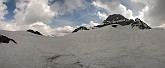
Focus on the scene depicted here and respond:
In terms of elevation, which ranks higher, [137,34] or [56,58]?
[137,34]

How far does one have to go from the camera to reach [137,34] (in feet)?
191

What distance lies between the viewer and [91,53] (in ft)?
142

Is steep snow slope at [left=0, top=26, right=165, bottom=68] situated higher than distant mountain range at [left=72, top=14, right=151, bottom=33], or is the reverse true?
distant mountain range at [left=72, top=14, right=151, bottom=33]

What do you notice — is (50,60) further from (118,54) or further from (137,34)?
(137,34)

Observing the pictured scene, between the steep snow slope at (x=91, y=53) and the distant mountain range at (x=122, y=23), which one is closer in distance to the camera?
the steep snow slope at (x=91, y=53)

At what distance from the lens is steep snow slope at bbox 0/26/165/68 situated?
36.5m

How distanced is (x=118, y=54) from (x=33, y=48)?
604 inches

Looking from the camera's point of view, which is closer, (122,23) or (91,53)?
(91,53)

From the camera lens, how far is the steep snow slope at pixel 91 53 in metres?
36.5

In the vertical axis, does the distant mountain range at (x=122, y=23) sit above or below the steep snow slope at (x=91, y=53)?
above

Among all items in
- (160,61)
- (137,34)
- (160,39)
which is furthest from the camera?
(137,34)

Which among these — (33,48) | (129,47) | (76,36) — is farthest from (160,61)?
(76,36)

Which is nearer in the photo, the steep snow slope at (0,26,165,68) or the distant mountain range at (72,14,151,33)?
the steep snow slope at (0,26,165,68)

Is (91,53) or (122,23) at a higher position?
(122,23)
